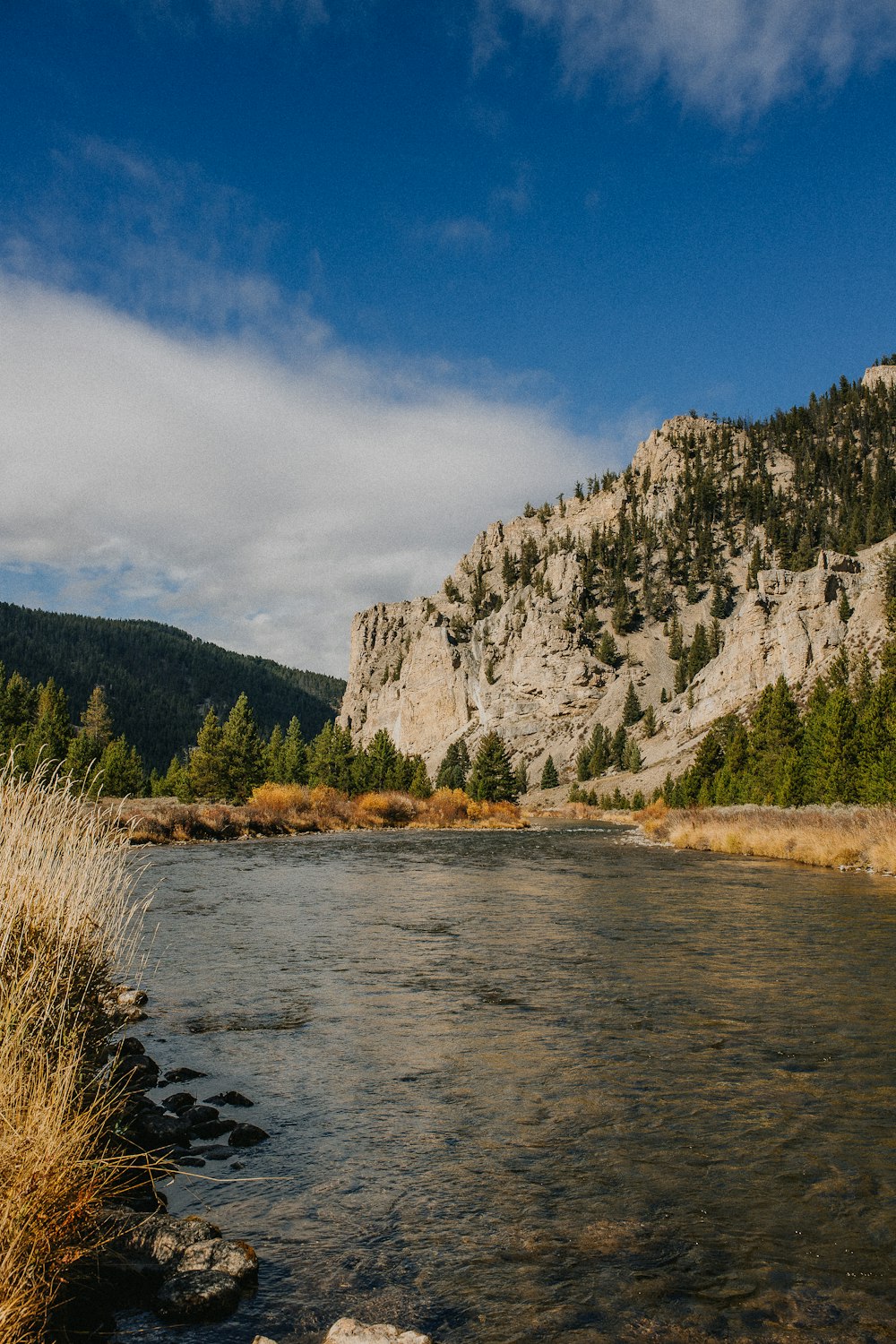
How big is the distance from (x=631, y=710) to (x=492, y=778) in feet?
199

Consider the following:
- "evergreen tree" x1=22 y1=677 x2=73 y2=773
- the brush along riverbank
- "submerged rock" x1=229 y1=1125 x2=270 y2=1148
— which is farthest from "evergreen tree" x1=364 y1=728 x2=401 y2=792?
"submerged rock" x1=229 y1=1125 x2=270 y2=1148

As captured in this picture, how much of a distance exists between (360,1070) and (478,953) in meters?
Result: 8.18

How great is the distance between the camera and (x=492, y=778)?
10600cm

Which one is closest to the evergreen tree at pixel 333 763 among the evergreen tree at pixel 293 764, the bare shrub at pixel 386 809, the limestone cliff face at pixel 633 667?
the evergreen tree at pixel 293 764

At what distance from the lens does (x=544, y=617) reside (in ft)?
608

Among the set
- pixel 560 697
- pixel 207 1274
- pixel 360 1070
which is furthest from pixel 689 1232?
pixel 560 697

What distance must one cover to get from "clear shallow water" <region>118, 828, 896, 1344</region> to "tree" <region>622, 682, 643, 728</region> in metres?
138

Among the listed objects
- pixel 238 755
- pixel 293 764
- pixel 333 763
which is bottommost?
pixel 293 764

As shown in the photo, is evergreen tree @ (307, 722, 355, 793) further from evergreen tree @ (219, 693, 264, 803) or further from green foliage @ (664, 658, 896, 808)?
green foliage @ (664, 658, 896, 808)

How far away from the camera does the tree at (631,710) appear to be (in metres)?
157

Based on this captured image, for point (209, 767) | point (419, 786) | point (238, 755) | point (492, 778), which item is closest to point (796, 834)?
point (209, 767)

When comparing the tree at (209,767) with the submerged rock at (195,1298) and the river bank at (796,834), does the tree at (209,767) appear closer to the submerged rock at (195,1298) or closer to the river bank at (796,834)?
the river bank at (796,834)

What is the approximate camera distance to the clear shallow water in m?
6.13

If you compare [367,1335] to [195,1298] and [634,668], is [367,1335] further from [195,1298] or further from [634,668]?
[634,668]
